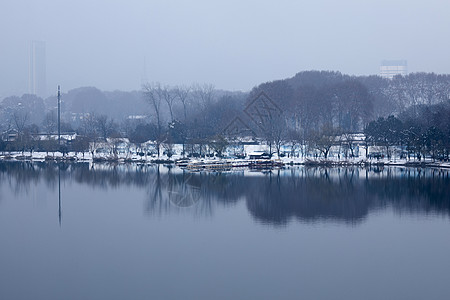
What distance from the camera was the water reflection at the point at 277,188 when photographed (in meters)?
9.91

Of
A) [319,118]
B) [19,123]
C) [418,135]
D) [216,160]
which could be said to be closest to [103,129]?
[216,160]

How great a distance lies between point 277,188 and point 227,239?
4618mm

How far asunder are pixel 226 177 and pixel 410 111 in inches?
524

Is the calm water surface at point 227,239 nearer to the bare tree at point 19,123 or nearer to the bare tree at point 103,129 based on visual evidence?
the bare tree at point 103,129

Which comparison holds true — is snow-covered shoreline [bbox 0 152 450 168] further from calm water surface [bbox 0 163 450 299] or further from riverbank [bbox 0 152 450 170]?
calm water surface [bbox 0 163 450 299]

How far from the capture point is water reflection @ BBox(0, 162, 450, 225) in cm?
991

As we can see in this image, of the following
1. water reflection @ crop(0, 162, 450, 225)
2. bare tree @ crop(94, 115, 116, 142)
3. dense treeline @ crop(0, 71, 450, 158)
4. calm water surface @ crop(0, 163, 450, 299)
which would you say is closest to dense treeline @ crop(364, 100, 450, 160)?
dense treeline @ crop(0, 71, 450, 158)

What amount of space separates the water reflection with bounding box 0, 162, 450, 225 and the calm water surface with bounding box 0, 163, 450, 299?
0.12 feet

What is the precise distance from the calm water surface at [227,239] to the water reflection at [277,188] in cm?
4

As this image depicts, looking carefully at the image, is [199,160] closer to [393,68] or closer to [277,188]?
[277,188]

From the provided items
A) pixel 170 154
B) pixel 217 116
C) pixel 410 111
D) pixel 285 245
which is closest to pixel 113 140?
pixel 170 154

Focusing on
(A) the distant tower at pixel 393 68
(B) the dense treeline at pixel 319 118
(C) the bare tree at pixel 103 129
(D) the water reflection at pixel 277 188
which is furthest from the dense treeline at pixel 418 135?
(A) the distant tower at pixel 393 68

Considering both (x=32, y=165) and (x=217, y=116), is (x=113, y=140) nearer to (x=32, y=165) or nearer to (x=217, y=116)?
(x=32, y=165)

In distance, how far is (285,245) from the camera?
24.5ft
